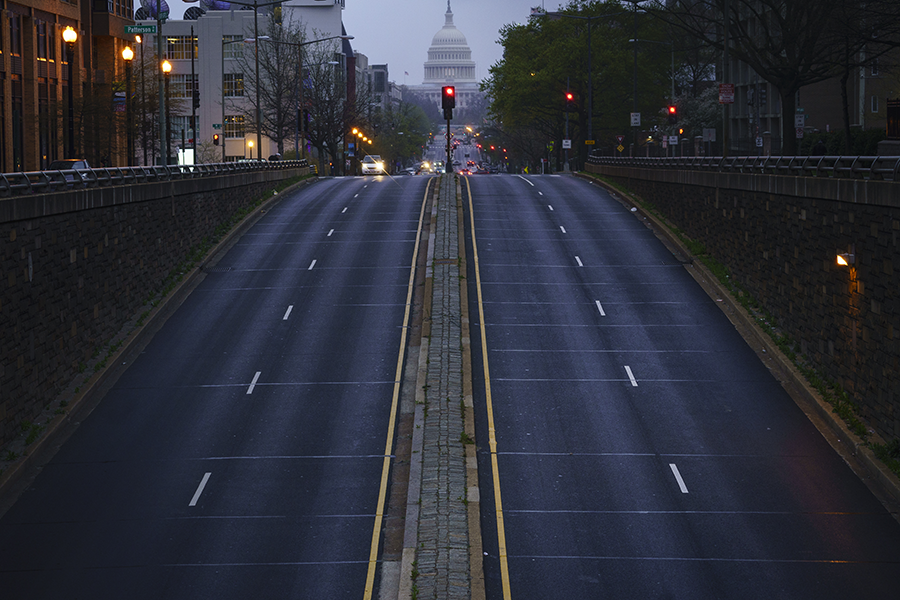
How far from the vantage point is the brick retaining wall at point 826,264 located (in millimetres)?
21141

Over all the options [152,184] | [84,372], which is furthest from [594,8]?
[84,372]

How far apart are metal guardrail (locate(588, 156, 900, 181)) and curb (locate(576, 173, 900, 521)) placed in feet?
12.1

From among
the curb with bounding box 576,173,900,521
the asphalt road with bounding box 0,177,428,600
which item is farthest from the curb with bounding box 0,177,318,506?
the curb with bounding box 576,173,900,521

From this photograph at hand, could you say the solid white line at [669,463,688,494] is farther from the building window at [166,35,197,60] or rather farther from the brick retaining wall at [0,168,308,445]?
the building window at [166,35,197,60]

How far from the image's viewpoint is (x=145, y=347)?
30312mm

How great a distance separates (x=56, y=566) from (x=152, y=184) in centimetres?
1936

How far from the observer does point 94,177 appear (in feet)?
97.4

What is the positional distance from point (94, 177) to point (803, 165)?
784 inches

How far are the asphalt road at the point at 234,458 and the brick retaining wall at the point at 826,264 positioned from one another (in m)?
10.6

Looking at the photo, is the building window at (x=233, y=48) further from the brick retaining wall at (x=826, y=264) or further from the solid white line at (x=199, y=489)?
the solid white line at (x=199, y=489)

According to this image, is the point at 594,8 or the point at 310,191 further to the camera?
the point at 594,8

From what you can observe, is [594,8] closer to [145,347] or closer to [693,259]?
[693,259]

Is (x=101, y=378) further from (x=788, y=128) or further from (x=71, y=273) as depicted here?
(x=788, y=128)

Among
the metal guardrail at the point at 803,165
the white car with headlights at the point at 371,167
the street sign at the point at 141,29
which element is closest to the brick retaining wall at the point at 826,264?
the metal guardrail at the point at 803,165
